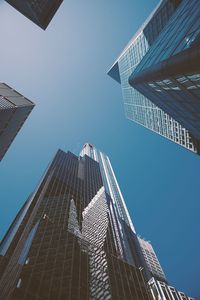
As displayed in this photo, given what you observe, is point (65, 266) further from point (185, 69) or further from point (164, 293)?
point (185, 69)

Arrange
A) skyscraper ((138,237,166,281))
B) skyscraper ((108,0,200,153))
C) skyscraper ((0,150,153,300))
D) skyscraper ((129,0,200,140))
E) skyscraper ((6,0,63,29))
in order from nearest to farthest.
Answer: skyscraper ((129,0,200,140)) < skyscraper ((0,150,153,300)) < skyscraper ((6,0,63,29)) < skyscraper ((108,0,200,153)) < skyscraper ((138,237,166,281))

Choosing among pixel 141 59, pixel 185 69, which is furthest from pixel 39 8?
pixel 185 69

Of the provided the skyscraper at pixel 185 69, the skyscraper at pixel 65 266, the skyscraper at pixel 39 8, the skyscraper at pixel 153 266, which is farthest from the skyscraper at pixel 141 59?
the skyscraper at pixel 153 266

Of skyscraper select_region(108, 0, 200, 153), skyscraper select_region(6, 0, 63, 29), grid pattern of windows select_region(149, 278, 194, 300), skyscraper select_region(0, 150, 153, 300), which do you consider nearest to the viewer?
skyscraper select_region(0, 150, 153, 300)

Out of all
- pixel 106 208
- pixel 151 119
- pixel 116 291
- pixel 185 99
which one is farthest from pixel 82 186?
pixel 185 99

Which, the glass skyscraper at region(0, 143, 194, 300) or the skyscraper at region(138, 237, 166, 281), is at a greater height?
the glass skyscraper at region(0, 143, 194, 300)

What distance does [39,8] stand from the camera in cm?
7975

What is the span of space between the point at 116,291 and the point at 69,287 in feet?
34.9

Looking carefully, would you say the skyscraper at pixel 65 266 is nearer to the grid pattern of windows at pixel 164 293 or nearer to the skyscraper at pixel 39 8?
the grid pattern of windows at pixel 164 293

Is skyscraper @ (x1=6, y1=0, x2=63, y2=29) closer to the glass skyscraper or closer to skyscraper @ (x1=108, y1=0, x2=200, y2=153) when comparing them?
skyscraper @ (x1=108, y1=0, x2=200, y2=153)

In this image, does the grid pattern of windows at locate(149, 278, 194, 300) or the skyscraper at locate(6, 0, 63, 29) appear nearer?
the grid pattern of windows at locate(149, 278, 194, 300)

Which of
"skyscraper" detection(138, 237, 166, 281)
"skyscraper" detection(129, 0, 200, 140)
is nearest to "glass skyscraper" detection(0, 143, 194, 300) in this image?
"skyscraper" detection(129, 0, 200, 140)

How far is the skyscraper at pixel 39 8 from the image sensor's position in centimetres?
7518

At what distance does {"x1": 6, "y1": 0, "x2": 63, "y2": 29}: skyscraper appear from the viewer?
2960 inches
